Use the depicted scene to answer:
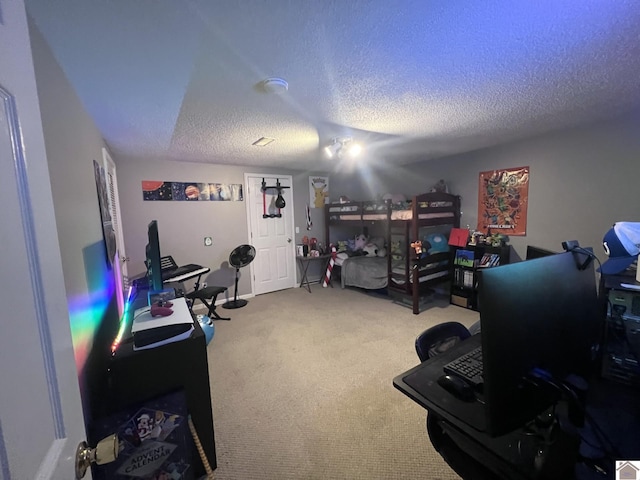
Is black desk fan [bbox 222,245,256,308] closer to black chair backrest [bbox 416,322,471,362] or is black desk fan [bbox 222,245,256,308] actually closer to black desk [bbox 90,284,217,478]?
black desk [bbox 90,284,217,478]

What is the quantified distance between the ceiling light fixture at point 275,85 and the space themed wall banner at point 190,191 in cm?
274

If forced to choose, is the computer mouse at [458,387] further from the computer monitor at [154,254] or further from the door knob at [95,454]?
Answer: the computer monitor at [154,254]

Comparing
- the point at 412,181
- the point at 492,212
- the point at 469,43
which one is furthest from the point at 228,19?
the point at 412,181

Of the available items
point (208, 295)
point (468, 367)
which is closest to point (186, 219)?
point (208, 295)

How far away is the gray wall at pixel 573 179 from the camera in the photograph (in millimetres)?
2566

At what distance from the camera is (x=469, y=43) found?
1.36m

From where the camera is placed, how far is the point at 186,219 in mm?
3965

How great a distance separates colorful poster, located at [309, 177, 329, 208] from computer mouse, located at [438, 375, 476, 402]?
455 centimetres

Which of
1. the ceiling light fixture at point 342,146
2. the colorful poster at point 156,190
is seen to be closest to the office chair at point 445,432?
the ceiling light fixture at point 342,146

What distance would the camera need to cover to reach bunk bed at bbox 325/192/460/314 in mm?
3666

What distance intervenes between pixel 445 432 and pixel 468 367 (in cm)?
27

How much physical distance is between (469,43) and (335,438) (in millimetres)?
2439

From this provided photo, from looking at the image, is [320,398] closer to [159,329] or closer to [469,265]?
[159,329]

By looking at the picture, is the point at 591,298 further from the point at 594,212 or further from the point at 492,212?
the point at 492,212
